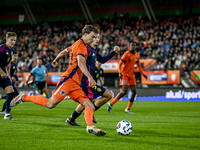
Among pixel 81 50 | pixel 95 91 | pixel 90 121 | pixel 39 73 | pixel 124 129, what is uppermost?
pixel 81 50

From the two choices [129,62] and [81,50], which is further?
[129,62]

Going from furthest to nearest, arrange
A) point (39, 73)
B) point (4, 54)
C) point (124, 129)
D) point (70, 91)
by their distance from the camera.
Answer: point (39, 73)
point (4, 54)
point (70, 91)
point (124, 129)

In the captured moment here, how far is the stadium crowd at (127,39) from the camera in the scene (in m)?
23.1

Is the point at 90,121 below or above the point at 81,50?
below

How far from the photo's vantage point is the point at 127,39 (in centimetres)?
2795

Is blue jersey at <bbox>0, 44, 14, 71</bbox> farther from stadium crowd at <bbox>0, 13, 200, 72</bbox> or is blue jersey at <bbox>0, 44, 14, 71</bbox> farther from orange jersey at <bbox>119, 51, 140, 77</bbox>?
stadium crowd at <bbox>0, 13, 200, 72</bbox>

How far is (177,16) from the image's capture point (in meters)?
30.2

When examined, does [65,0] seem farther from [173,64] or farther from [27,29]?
[173,64]

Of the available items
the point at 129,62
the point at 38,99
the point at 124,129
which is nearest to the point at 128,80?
the point at 129,62

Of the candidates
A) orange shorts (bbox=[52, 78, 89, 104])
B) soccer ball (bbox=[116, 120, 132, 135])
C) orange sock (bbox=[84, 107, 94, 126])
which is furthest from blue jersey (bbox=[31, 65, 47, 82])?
soccer ball (bbox=[116, 120, 132, 135])

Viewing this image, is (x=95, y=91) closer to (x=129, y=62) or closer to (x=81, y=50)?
(x=81, y=50)

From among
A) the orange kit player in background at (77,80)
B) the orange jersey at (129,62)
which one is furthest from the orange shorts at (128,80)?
the orange kit player in background at (77,80)

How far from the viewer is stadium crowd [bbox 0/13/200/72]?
910 inches

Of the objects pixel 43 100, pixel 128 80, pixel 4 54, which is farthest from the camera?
pixel 128 80
